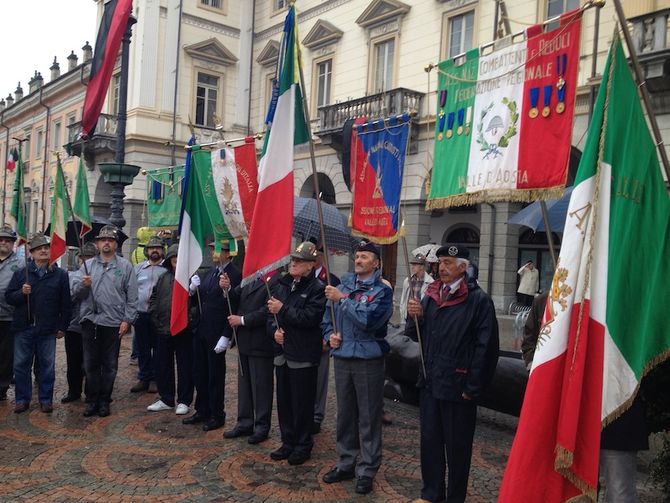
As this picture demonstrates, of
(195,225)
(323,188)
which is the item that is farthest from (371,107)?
(195,225)

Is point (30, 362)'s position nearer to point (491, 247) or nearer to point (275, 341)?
point (275, 341)

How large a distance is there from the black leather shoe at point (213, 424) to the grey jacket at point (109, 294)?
1549mm

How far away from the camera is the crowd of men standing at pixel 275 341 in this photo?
14.1 ft

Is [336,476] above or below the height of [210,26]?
below

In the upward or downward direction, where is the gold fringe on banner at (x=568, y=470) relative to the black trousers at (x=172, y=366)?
upward

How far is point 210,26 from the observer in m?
25.4

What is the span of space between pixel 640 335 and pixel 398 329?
16.1ft

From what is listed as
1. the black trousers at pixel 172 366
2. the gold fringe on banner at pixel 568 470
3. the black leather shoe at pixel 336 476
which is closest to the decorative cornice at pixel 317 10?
the black trousers at pixel 172 366

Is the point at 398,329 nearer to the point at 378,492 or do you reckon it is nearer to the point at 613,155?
the point at 378,492

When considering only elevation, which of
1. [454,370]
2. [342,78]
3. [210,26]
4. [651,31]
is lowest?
[454,370]

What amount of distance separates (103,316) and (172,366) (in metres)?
0.99

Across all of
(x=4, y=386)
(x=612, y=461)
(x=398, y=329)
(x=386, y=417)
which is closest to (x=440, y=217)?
(x=398, y=329)

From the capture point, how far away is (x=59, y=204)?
748 centimetres

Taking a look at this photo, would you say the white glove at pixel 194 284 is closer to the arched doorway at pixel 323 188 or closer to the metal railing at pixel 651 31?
the metal railing at pixel 651 31
